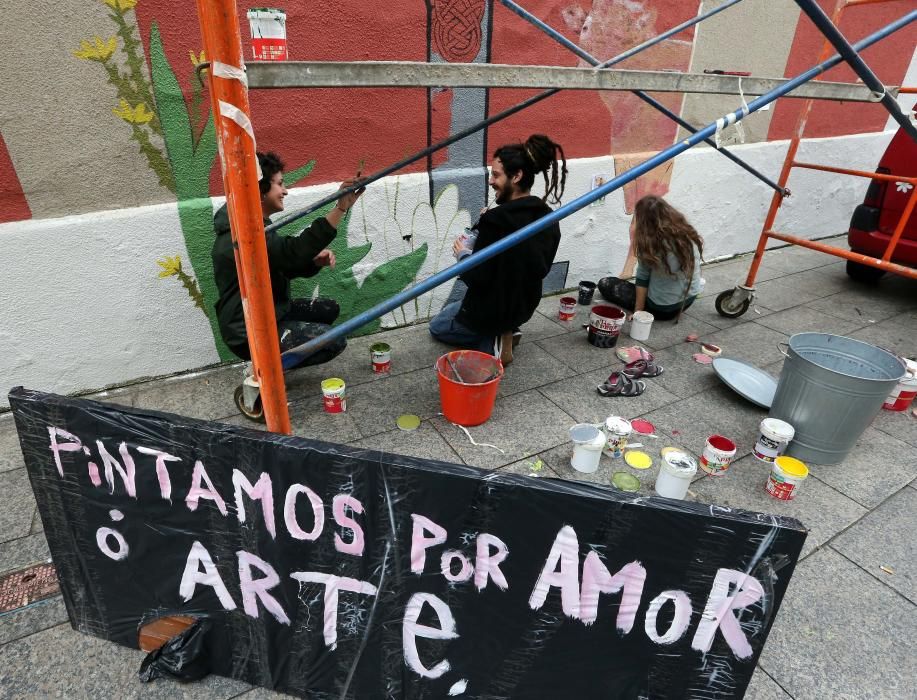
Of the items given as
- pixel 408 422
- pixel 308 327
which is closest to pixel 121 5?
pixel 308 327

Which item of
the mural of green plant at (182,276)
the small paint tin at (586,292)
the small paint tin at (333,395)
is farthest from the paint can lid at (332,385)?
the small paint tin at (586,292)

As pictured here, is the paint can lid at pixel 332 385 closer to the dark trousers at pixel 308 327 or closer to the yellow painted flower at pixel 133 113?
the dark trousers at pixel 308 327

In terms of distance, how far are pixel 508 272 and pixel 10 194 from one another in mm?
2750

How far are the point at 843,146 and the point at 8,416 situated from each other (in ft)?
29.3

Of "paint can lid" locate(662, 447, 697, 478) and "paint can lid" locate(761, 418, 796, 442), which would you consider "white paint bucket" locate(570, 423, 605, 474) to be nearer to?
"paint can lid" locate(662, 447, 697, 478)

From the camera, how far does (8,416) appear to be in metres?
3.10

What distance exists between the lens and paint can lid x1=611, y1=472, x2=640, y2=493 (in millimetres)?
2711

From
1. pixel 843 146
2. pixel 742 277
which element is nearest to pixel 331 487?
pixel 742 277

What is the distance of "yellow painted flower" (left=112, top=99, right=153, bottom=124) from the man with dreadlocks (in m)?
1.90

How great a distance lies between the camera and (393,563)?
1508 mm

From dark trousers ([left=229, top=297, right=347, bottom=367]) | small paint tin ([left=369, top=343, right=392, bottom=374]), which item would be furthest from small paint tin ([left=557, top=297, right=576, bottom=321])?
dark trousers ([left=229, top=297, right=347, bottom=367])

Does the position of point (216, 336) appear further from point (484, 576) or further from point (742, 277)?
point (742, 277)

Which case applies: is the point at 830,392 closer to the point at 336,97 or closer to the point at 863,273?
the point at 336,97

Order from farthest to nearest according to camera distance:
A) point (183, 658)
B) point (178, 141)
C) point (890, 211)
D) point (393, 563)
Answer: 1. point (890, 211)
2. point (178, 141)
3. point (183, 658)
4. point (393, 563)
